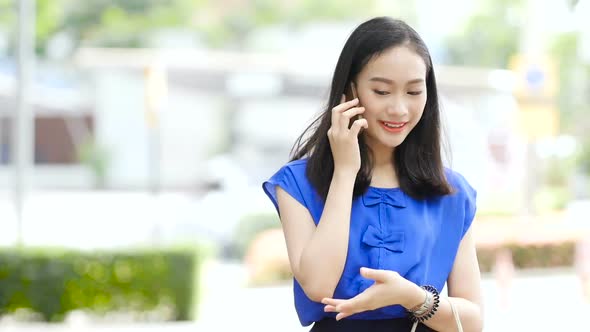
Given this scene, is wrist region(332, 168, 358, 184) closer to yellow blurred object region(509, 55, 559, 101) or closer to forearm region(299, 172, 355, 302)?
forearm region(299, 172, 355, 302)

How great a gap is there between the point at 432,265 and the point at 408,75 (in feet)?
1.08

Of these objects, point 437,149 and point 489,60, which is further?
point 489,60

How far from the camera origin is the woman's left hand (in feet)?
5.44

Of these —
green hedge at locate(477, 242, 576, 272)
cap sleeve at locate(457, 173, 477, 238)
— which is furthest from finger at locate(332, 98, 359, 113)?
green hedge at locate(477, 242, 576, 272)


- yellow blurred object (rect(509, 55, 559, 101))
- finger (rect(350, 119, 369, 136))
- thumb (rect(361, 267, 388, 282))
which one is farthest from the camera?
yellow blurred object (rect(509, 55, 559, 101))

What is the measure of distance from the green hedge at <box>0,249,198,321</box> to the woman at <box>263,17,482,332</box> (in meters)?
6.79

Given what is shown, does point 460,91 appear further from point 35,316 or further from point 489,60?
point 35,316

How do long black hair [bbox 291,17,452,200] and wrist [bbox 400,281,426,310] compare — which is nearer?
wrist [bbox 400,281,426,310]

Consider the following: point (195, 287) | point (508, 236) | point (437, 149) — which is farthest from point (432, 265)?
Result: point (508, 236)

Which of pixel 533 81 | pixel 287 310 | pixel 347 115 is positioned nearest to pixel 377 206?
pixel 347 115

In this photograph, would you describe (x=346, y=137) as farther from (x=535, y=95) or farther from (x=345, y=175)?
(x=535, y=95)

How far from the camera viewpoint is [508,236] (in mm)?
12516

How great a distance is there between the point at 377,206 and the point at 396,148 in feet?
0.45

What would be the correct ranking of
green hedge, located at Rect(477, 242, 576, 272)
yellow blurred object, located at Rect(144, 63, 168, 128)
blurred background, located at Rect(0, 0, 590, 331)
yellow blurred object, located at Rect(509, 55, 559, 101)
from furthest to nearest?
yellow blurred object, located at Rect(509, 55, 559, 101) → green hedge, located at Rect(477, 242, 576, 272) → yellow blurred object, located at Rect(144, 63, 168, 128) → blurred background, located at Rect(0, 0, 590, 331)
